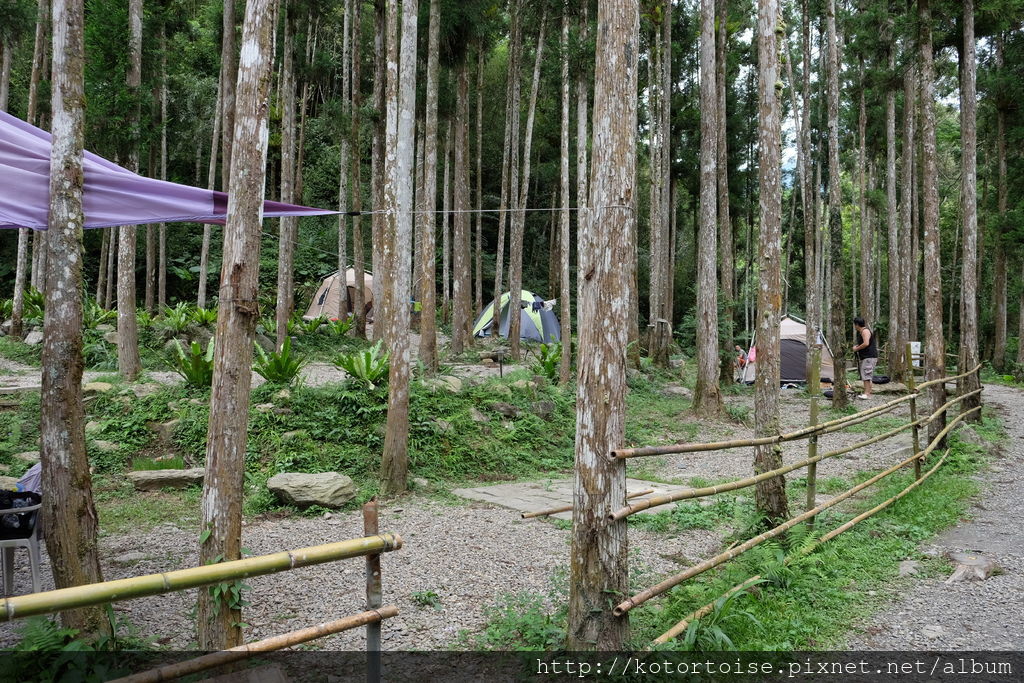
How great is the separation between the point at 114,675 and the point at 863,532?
5188 mm

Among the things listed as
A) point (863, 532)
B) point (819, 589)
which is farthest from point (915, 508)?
point (819, 589)

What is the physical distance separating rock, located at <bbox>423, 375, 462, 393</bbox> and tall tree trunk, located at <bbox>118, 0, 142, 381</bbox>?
14.8 ft

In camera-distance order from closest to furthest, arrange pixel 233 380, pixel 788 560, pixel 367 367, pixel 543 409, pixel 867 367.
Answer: pixel 233 380 < pixel 788 560 < pixel 367 367 < pixel 543 409 < pixel 867 367

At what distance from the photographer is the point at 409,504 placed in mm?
6684

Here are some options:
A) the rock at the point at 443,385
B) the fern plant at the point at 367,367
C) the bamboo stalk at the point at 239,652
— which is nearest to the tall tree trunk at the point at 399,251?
the fern plant at the point at 367,367

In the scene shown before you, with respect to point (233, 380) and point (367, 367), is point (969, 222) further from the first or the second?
point (233, 380)

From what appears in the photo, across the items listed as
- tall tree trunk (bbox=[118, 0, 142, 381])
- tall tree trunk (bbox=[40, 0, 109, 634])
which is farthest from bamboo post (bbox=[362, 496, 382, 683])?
tall tree trunk (bbox=[118, 0, 142, 381])

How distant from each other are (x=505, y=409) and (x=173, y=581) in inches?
299

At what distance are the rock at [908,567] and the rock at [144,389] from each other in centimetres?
835

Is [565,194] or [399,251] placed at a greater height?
[565,194]

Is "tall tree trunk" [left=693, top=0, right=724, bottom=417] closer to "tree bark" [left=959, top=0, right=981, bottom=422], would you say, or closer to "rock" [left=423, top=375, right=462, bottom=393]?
"tree bark" [left=959, top=0, right=981, bottom=422]

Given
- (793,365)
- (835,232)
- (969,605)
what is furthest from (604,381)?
(793,365)

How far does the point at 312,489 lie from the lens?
21.2ft

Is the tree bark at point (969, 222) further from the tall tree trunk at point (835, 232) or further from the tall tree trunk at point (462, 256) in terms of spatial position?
the tall tree trunk at point (462, 256)
